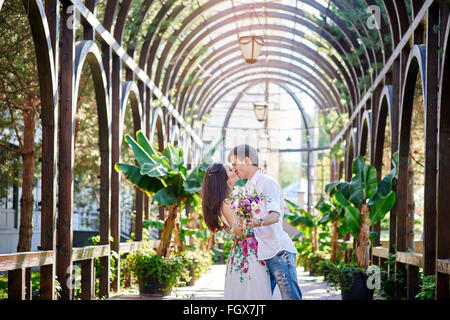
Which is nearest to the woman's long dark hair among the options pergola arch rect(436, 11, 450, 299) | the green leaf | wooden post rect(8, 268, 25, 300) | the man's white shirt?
the man's white shirt

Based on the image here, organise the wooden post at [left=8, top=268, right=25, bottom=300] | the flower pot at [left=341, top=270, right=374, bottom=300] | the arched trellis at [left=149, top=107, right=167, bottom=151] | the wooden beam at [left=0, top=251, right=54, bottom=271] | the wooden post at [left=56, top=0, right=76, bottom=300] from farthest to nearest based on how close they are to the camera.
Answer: the arched trellis at [left=149, top=107, right=167, bottom=151]
the flower pot at [left=341, top=270, right=374, bottom=300]
the wooden post at [left=56, top=0, right=76, bottom=300]
the wooden post at [left=8, top=268, right=25, bottom=300]
the wooden beam at [left=0, top=251, right=54, bottom=271]

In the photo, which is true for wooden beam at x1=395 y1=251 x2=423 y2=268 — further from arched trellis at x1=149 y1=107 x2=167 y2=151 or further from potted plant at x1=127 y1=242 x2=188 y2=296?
arched trellis at x1=149 y1=107 x2=167 y2=151

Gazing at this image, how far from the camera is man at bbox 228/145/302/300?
488cm

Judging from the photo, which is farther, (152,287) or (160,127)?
(160,127)

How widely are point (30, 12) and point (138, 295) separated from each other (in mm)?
5709

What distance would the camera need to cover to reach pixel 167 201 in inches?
423

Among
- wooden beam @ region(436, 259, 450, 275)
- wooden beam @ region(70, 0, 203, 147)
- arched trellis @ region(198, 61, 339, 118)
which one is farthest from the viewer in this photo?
arched trellis @ region(198, 61, 339, 118)

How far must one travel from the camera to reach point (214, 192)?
487 cm

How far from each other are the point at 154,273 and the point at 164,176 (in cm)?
159

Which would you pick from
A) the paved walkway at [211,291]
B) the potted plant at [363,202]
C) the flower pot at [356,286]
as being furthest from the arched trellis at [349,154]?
the flower pot at [356,286]

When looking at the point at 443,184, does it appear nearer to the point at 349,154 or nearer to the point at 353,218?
the point at 353,218

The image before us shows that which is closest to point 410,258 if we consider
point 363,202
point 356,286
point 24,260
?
point 356,286
